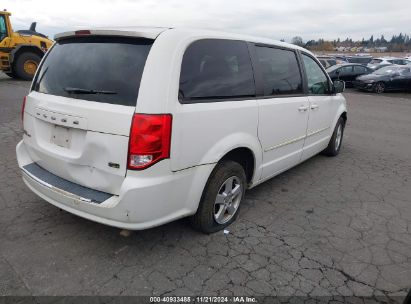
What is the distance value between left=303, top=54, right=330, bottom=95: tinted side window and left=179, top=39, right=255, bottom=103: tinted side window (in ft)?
4.80

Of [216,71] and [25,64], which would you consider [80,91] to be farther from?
[25,64]

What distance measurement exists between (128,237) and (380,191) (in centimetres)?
326

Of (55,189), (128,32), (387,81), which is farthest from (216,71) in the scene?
(387,81)

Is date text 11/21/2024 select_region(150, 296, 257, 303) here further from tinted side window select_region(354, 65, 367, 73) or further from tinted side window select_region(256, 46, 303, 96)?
tinted side window select_region(354, 65, 367, 73)

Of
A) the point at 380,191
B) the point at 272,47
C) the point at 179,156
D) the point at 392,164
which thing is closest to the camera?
the point at 179,156

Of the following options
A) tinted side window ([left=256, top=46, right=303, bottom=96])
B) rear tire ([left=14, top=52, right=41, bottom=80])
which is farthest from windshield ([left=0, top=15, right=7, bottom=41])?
tinted side window ([left=256, top=46, right=303, bottom=96])

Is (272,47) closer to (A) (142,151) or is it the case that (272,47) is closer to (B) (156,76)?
(B) (156,76)

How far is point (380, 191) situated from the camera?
442cm

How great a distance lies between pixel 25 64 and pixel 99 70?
46.7 ft

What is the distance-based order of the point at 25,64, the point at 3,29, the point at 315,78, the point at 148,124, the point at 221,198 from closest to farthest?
the point at 148,124 → the point at 221,198 → the point at 315,78 → the point at 3,29 → the point at 25,64

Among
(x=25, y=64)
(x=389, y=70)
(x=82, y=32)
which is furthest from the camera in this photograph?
(x=389, y=70)

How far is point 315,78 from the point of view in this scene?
4.66 meters

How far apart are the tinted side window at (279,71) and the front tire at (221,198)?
0.93 metres

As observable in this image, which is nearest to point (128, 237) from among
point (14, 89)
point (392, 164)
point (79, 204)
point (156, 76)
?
point (79, 204)
